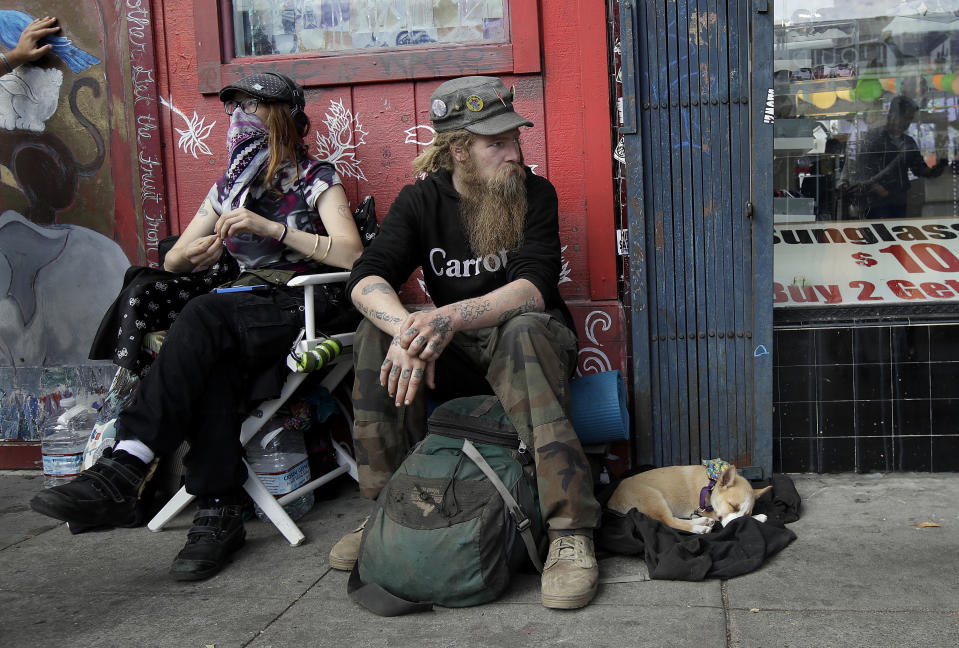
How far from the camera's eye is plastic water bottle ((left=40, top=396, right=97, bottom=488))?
3674 millimetres

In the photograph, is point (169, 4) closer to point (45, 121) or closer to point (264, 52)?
point (264, 52)

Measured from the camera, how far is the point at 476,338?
297cm

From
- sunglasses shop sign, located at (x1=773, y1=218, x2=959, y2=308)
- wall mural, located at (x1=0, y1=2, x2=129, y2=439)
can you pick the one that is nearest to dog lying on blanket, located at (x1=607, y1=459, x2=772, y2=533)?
sunglasses shop sign, located at (x1=773, y1=218, x2=959, y2=308)

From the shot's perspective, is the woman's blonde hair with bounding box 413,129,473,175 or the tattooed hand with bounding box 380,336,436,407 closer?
the tattooed hand with bounding box 380,336,436,407

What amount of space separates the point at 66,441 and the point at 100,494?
3.72 ft

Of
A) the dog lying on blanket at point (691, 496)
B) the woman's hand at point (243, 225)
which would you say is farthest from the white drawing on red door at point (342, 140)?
the dog lying on blanket at point (691, 496)

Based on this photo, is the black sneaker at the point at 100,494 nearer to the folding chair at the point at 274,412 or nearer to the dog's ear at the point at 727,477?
the folding chair at the point at 274,412

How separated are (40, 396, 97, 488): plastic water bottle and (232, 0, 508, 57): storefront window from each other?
185 centimetres

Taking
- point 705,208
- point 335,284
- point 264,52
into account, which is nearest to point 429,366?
point 335,284

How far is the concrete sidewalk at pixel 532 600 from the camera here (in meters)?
2.25

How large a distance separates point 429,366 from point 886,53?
2645mm

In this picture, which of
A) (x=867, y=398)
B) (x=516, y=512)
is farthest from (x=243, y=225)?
(x=867, y=398)

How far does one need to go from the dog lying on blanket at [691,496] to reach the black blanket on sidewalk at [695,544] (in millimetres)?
68

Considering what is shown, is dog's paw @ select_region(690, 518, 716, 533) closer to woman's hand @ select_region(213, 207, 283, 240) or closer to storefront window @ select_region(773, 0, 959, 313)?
storefront window @ select_region(773, 0, 959, 313)
